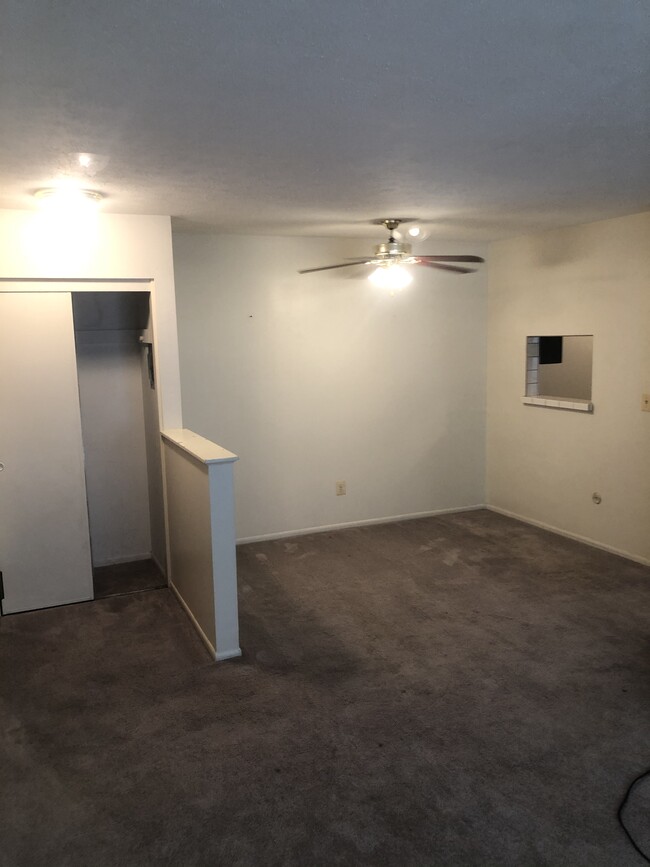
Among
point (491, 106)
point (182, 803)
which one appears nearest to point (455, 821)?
point (182, 803)

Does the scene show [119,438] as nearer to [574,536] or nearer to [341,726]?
[341,726]

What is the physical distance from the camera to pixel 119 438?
179 inches

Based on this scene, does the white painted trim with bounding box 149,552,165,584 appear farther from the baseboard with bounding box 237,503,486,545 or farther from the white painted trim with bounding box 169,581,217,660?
the baseboard with bounding box 237,503,486,545

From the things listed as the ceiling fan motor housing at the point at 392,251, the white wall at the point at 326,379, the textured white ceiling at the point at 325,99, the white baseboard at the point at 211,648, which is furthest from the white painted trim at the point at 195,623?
the ceiling fan motor housing at the point at 392,251

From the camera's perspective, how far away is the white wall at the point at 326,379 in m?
4.64

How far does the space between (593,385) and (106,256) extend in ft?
11.0

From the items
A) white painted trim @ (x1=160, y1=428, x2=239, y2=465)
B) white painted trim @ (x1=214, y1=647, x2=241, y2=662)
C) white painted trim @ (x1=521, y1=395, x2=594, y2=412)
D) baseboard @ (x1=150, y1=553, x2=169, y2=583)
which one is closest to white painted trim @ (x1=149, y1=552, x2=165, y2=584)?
baseboard @ (x1=150, y1=553, x2=169, y2=583)

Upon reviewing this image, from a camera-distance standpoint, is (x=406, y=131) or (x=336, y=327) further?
(x=336, y=327)

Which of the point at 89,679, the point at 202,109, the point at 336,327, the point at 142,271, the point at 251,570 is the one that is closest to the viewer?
the point at 202,109

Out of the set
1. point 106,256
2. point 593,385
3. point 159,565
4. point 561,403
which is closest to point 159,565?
point 159,565

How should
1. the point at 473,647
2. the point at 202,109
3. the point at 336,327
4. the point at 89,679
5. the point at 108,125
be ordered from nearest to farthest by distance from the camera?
the point at 202,109, the point at 108,125, the point at 89,679, the point at 473,647, the point at 336,327

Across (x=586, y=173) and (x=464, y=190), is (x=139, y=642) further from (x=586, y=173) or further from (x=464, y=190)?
(x=586, y=173)

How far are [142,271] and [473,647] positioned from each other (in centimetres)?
280

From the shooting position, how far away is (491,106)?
203cm
